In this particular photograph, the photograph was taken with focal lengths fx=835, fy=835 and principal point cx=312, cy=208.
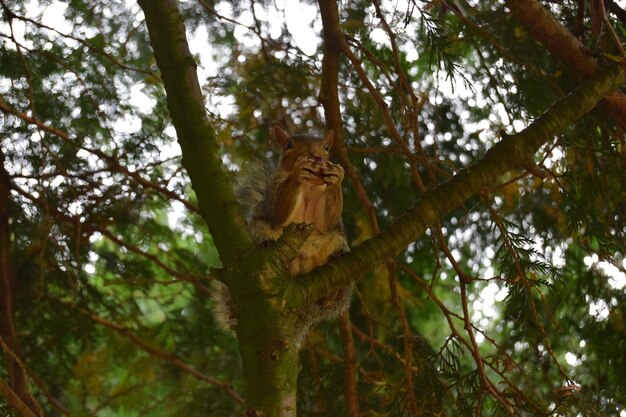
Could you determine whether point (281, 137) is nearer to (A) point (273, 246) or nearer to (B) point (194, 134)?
(B) point (194, 134)

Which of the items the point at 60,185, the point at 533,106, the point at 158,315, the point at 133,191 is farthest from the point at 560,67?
the point at 158,315

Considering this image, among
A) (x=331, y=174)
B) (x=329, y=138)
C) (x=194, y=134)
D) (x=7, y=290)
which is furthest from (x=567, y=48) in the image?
(x=7, y=290)

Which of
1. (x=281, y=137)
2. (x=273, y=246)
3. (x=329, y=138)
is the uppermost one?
(x=281, y=137)

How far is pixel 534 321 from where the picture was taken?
2223 mm

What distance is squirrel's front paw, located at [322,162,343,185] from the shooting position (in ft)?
7.37

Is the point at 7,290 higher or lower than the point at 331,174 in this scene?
higher

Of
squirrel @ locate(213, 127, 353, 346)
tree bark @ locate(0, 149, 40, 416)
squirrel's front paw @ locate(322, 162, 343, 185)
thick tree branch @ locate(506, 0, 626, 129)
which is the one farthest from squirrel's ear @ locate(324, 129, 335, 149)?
tree bark @ locate(0, 149, 40, 416)

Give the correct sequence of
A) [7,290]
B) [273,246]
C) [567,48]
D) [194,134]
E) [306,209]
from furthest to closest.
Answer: [7,290] → [567,48] → [306,209] → [194,134] → [273,246]

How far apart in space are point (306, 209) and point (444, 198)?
26.9 inches

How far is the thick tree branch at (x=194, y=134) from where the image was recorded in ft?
5.63

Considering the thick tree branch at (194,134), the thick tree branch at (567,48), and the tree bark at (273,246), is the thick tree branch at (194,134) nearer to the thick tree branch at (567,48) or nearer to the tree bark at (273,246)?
the tree bark at (273,246)

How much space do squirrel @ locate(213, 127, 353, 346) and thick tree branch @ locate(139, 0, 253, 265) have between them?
0.50m

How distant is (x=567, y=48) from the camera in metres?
2.59

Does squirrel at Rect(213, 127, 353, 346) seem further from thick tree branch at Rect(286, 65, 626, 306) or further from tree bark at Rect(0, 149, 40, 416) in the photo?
tree bark at Rect(0, 149, 40, 416)
